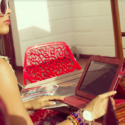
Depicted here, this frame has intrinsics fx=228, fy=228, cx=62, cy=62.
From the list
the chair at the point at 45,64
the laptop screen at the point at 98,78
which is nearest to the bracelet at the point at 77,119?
the laptop screen at the point at 98,78

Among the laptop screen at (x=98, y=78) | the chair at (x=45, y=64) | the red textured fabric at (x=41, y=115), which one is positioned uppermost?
the laptop screen at (x=98, y=78)

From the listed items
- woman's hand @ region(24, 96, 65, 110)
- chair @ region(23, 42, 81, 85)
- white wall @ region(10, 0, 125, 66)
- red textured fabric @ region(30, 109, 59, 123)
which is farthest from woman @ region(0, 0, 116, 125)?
white wall @ region(10, 0, 125, 66)

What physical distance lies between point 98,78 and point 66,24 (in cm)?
438

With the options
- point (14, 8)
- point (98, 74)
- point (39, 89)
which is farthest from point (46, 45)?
point (14, 8)

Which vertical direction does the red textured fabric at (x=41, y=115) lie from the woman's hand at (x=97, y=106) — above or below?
below

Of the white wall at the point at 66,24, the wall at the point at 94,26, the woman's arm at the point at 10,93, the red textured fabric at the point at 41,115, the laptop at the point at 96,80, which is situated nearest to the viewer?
the woman's arm at the point at 10,93

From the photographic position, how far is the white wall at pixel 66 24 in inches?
178

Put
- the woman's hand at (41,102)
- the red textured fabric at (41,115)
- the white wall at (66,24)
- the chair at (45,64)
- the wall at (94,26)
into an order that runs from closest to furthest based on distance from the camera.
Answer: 1. the woman's hand at (41,102)
2. the red textured fabric at (41,115)
3. the chair at (45,64)
4. the white wall at (66,24)
5. the wall at (94,26)

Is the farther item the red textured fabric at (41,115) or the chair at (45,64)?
the chair at (45,64)

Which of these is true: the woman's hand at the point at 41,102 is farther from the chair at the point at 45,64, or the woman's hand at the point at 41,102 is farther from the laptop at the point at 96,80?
the chair at the point at 45,64

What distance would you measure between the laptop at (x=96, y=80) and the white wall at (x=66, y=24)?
351 centimetres

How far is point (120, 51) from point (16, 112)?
82 centimetres

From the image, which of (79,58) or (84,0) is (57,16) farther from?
(79,58)

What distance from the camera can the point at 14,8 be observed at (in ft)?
14.4
